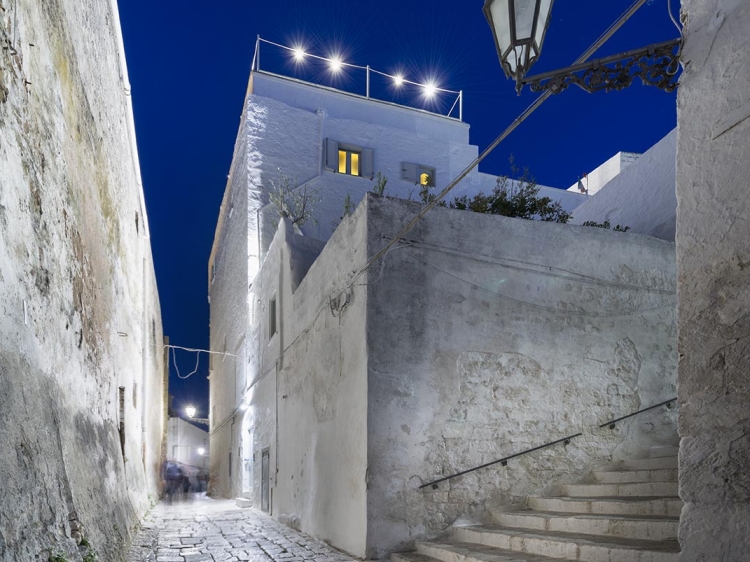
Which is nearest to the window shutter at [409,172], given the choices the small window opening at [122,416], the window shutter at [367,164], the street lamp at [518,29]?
the window shutter at [367,164]

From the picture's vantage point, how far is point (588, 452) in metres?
7.17

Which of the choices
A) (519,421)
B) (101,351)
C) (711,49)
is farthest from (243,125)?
(711,49)

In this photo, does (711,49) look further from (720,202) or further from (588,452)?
(588,452)

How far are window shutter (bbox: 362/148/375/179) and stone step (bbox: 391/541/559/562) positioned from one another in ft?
41.8

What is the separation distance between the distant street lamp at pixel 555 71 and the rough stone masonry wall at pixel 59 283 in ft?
9.17

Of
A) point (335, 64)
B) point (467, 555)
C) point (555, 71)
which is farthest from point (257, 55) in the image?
point (555, 71)

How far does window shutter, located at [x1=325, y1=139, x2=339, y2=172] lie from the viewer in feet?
56.8

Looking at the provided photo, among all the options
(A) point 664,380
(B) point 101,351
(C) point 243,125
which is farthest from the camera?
(C) point 243,125

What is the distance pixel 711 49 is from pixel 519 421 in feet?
15.7

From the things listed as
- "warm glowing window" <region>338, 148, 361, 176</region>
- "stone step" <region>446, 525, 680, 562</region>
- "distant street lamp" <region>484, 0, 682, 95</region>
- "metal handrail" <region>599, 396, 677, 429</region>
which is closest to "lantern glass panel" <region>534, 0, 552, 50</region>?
"distant street lamp" <region>484, 0, 682, 95</region>

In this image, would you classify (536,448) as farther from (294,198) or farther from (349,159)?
(349,159)

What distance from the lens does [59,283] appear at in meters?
4.62

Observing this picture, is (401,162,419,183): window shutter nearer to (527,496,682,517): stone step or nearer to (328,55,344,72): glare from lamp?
(328,55,344,72): glare from lamp

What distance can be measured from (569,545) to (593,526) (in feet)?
1.52
